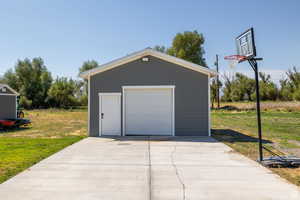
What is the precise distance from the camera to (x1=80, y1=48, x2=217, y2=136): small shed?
10.0 metres

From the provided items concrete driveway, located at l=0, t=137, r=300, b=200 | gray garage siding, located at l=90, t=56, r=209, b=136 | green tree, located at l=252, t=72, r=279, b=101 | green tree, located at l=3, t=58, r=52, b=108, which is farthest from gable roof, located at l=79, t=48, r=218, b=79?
green tree, located at l=252, t=72, r=279, b=101

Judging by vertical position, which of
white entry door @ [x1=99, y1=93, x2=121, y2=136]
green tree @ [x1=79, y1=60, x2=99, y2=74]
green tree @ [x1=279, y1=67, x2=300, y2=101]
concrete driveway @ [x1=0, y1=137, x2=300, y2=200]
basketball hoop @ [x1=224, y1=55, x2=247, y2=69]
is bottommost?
concrete driveway @ [x1=0, y1=137, x2=300, y2=200]

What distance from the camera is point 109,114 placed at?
1034cm

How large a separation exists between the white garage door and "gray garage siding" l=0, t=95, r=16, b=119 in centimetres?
970

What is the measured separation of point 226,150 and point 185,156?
1714 mm

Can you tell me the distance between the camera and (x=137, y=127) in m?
10.4

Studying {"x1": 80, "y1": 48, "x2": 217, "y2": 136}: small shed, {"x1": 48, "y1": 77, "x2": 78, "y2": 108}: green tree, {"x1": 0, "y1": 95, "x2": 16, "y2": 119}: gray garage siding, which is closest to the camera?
{"x1": 80, "y1": 48, "x2": 217, "y2": 136}: small shed

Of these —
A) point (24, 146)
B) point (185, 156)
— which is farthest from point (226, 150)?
point (24, 146)

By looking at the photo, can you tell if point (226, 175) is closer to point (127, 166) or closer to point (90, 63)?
point (127, 166)

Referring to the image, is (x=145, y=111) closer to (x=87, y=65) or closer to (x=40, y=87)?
(x=40, y=87)

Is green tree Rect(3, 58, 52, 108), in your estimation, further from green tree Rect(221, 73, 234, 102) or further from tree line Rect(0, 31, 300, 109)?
green tree Rect(221, 73, 234, 102)

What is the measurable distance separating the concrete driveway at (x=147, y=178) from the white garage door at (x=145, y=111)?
3.27m

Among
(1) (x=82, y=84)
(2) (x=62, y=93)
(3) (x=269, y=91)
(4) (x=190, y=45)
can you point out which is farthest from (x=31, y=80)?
(3) (x=269, y=91)

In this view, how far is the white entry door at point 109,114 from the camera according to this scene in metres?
10.3
